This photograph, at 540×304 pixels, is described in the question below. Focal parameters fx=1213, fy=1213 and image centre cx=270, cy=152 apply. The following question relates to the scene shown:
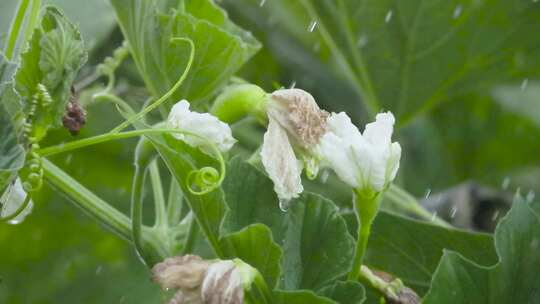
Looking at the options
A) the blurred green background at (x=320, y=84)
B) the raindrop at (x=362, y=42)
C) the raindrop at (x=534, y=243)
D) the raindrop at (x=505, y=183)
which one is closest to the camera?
the raindrop at (x=534, y=243)

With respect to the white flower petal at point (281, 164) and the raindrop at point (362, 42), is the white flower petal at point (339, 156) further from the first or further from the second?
the raindrop at point (362, 42)

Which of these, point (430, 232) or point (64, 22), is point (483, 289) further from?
point (64, 22)

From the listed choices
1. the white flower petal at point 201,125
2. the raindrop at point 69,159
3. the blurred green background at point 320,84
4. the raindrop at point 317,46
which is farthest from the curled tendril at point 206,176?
the raindrop at point 317,46

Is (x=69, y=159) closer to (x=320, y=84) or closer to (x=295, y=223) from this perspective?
(x=320, y=84)

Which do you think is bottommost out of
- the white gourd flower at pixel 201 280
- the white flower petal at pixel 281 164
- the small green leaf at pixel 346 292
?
the small green leaf at pixel 346 292

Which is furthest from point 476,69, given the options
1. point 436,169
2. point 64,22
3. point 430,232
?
point 64,22
